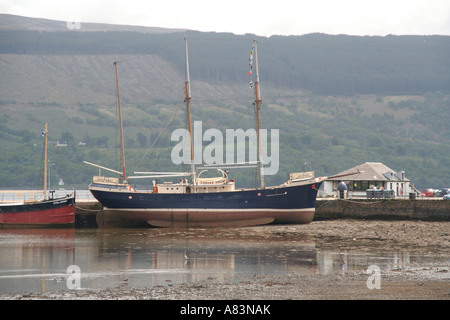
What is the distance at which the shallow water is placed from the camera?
3023cm

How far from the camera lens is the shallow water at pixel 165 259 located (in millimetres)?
30234

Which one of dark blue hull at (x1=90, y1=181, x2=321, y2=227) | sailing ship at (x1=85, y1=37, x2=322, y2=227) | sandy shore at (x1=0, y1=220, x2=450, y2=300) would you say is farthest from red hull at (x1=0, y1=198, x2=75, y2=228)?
sandy shore at (x1=0, y1=220, x2=450, y2=300)

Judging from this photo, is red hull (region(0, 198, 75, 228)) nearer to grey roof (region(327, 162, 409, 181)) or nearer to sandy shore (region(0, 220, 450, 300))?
grey roof (region(327, 162, 409, 181))

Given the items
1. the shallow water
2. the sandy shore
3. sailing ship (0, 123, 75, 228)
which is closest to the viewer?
the sandy shore

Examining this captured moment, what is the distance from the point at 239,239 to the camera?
47469 millimetres

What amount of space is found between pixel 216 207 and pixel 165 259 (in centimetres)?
1959

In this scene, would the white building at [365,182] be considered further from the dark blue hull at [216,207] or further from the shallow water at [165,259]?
the shallow water at [165,259]

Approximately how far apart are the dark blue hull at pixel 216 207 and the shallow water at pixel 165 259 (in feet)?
19.3

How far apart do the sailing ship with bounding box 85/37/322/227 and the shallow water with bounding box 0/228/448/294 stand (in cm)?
588

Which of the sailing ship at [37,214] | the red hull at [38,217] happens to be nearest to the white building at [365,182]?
the sailing ship at [37,214]

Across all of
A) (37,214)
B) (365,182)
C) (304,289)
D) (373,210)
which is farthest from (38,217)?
(304,289)

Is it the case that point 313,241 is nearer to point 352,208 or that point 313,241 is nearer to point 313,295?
point 352,208

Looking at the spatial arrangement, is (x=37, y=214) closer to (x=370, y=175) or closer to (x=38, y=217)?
(x=38, y=217)

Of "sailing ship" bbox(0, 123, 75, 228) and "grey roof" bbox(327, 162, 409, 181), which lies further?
"grey roof" bbox(327, 162, 409, 181)
